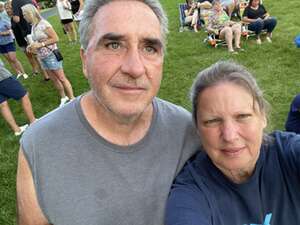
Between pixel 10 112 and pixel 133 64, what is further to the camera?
pixel 10 112

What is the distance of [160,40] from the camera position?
5.20ft

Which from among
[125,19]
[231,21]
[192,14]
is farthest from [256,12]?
[125,19]

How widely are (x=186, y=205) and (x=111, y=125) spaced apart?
523 mm

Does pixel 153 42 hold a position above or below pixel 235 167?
above

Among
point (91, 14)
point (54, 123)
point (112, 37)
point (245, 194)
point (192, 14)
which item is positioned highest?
point (91, 14)

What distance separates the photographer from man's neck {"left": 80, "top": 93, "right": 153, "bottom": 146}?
164 centimetres

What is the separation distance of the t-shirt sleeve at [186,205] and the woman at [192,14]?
961 centimetres

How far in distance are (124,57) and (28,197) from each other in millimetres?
A: 789

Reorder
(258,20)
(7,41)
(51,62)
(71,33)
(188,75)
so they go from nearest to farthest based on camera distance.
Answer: (51,62), (188,75), (7,41), (258,20), (71,33)

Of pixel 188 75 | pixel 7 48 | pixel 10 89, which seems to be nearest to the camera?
pixel 10 89

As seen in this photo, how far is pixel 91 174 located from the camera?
1562 millimetres

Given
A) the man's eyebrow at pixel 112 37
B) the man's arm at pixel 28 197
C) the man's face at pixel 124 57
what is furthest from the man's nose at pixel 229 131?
the man's arm at pixel 28 197

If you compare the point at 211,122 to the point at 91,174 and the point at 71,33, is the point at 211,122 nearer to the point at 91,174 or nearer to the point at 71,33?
the point at 91,174

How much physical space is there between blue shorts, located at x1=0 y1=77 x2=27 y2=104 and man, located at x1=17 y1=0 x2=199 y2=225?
380cm
